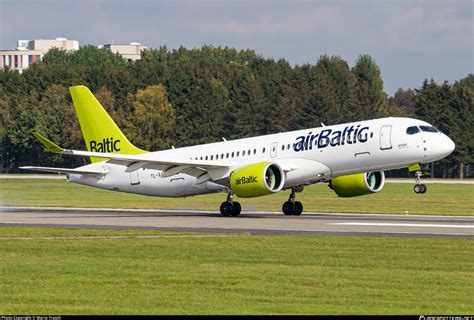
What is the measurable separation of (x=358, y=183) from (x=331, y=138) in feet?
11.7

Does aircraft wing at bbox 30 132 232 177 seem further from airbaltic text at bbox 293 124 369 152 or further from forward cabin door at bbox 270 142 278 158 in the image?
airbaltic text at bbox 293 124 369 152

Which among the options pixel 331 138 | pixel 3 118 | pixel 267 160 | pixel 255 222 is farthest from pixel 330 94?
pixel 255 222

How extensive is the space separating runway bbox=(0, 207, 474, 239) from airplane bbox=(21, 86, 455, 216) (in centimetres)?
132

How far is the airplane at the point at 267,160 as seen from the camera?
43.3 meters

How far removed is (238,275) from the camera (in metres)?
23.9

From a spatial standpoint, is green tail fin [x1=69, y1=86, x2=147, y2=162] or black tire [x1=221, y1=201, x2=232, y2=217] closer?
black tire [x1=221, y1=201, x2=232, y2=217]

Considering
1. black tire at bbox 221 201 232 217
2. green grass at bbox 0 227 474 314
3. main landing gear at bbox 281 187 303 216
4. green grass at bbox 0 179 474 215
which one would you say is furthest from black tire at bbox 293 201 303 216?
green grass at bbox 0 227 474 314

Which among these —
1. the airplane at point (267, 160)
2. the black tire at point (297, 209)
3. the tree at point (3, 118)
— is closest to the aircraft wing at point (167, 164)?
the airplane at point (267, 160)

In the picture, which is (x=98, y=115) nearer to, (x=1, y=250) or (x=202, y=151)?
(x=202, y=151)

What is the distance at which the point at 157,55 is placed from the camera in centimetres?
17862

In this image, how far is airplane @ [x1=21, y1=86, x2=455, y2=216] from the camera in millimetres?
43281

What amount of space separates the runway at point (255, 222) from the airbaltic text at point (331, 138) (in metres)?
3.03

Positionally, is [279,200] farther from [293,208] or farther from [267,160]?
[267,160]

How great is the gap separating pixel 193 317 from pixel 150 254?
33.5 feet
